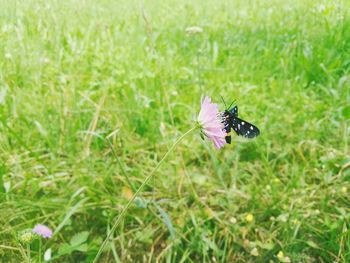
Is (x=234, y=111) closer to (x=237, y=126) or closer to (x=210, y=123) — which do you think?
(x=237, y=126)

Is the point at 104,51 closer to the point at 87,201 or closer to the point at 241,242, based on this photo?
the point at 87,201

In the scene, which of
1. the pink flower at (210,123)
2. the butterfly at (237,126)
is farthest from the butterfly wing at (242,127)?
the pink flower at (210,123)

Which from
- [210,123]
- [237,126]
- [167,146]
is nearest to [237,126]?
[237,126]

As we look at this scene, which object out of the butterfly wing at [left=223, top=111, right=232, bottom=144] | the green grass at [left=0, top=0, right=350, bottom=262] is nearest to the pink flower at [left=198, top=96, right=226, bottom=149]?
the butterfly wing at [left=223, top=111, right=232, bottom=144]

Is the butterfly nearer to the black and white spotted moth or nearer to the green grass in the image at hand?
the black and white spotted moth

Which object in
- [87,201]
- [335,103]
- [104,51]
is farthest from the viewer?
[104,51]

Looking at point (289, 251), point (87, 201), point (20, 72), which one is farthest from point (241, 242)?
point (20, 72)

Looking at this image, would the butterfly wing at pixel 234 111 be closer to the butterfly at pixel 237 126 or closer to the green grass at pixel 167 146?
the butterfly at pixel 237 126

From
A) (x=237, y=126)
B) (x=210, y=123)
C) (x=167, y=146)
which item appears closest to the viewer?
(x=210, y=123)
